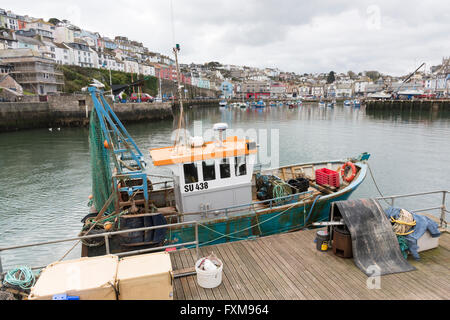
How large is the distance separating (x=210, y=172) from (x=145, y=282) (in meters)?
4.29

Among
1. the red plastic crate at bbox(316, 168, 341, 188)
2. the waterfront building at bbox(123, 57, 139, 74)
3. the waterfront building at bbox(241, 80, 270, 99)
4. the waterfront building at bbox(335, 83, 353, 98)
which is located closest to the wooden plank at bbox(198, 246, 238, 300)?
the red plastic crate at bbox(316, 168, 341, 188)

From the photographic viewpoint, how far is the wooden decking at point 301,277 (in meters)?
4.92

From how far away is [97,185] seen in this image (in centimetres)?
848

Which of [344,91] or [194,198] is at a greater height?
[344,91]

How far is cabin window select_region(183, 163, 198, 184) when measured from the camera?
7941 millimetres

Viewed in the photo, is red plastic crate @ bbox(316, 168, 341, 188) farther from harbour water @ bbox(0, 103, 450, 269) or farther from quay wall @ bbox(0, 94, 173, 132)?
quay wall @ bbox(0, 94, 173, 132)

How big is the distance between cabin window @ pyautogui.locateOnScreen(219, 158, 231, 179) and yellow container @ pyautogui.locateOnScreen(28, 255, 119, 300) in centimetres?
427

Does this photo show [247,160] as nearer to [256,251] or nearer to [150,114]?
[256,251]

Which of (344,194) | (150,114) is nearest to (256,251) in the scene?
(344,194)

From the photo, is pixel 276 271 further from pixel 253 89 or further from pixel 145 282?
pixel 253 89

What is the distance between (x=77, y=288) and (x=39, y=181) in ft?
59.4

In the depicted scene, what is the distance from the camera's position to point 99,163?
8281mm

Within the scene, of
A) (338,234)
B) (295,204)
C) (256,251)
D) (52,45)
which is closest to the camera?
(338,234)

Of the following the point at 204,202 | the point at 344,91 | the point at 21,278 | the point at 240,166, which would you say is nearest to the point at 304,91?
the point at 344,91
